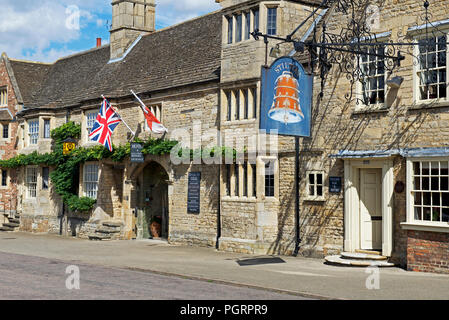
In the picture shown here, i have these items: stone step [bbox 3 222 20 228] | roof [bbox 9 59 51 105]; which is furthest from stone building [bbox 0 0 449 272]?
roof [bbox 9 59 51 105]

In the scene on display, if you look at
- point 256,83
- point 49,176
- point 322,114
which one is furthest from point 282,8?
point 49,176

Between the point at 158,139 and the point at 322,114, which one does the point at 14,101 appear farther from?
the point at 322,114

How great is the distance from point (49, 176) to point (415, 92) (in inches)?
803

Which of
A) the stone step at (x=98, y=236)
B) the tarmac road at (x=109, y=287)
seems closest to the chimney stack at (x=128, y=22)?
the stone step at (x=98, y=236)

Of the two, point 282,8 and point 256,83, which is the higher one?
point 282,8

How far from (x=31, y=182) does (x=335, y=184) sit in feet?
65.3

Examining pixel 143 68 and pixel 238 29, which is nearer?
pixel 238 29

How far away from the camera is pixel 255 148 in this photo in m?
20.8

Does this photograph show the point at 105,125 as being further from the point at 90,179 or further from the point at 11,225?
the point at 11,225

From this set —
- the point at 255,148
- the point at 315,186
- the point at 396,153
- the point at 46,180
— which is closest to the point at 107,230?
the point at 46,180

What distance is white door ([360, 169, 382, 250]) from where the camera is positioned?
58.9ft

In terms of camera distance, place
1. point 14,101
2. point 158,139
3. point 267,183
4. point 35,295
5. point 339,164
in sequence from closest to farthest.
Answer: point 35,295 < point 339,164 < point 267,183 < point 158,139 < point 14,101

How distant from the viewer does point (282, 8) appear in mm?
20812

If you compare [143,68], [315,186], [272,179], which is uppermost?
[143,68]
